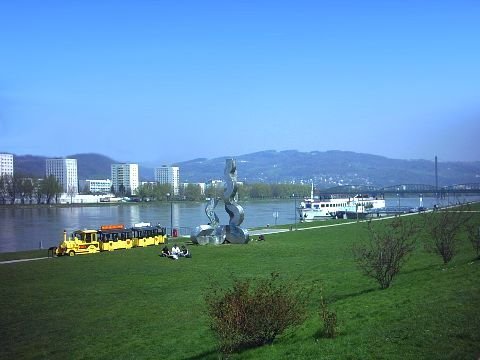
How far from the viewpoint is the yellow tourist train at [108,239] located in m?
29.3

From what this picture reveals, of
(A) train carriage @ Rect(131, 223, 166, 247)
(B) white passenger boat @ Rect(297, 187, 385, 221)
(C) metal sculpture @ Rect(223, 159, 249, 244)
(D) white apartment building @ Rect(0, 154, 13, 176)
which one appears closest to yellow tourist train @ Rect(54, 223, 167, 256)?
(A) train carriage @ Rect(131, 223, 166, 247)

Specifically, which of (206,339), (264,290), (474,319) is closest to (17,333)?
(206,339)

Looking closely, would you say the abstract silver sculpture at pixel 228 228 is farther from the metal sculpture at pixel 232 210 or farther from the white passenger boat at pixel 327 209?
the white passenger boat at pixel 327 209

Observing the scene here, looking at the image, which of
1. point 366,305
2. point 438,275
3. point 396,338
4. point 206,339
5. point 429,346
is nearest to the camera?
point 429,346

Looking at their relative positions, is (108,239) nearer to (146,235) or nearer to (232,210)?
(146,235)

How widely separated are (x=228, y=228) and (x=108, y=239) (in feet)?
24.0

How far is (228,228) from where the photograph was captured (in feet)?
112

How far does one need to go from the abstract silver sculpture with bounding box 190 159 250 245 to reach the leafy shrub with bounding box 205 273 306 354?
2544cm

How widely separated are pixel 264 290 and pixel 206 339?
9.18 feet

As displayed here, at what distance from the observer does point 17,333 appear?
37.5ft

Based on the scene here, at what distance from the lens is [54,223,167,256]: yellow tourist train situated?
A: 29.3 metres

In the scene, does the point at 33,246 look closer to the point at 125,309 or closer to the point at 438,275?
the point at 125,309

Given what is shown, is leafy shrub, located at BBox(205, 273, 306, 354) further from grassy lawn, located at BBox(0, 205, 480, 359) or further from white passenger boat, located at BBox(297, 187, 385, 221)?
white passenger boat, located at BBox(297, 187, 385, 221)

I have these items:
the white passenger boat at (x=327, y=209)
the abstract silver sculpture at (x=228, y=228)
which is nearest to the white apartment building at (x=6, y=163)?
the white passenger boat at (x=327, y=209)
